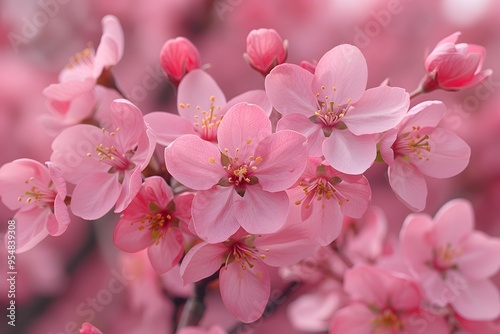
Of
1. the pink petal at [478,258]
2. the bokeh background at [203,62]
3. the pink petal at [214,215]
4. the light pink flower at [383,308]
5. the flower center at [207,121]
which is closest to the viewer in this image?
the pink petal at [214,215]

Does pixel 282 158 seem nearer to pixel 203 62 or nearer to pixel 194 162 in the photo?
pixel 194 162

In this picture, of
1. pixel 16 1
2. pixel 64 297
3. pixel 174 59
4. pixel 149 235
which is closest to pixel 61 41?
pixel 16 1

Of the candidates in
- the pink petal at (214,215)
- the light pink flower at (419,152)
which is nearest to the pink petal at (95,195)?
the pink petal at (214,215)

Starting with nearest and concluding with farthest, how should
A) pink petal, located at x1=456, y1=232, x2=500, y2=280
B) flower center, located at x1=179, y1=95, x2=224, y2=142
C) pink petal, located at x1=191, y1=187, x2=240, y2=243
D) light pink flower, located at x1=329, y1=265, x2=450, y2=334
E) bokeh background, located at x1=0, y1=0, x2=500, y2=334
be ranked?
pink petal, located at x1=191, y1=187, x2=240, y2=243 → flower center, located at x1=179, y1=95, x2=224, y2=142 → light pink flower, located at x1=329, y1=265, x2=450, y2=334 → pink petal, located at x1=456, y1=232, x2=500, y2=280 → bokeh background, located at x1=0, y1=0, x2=500, y2=334

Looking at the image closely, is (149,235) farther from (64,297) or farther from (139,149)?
(64,297)

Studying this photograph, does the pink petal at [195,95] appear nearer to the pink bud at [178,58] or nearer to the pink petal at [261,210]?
the pink bud at [178,58]

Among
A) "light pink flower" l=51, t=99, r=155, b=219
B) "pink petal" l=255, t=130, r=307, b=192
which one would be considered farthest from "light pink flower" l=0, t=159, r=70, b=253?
"pink petal" l=255, t=130, r=307, b=192

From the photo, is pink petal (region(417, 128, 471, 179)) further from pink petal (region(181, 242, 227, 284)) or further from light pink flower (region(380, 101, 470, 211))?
pink petal (region(181, 242, 227, 284))
